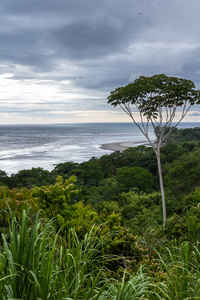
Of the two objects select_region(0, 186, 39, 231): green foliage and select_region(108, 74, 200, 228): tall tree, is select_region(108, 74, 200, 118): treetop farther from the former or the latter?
select_region(0, 186, 39, 231): green foliage

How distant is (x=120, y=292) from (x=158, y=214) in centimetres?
1470

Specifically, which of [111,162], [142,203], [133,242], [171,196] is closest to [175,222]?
[133,242]

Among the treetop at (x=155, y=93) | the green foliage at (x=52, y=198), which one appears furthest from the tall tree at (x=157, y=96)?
the green foliage at (x=52, y=198)

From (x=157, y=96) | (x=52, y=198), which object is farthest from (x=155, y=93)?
(x=52, y=198)

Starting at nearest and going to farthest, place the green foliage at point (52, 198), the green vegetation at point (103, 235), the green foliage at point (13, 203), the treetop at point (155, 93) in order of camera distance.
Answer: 1. the green vegetation at point (103, 235)
2. the green foliage at point (13, 203)
3. the green foliage at point (52, 198)
4. the treetop at point (155, 93)

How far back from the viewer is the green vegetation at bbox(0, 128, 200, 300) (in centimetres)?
189

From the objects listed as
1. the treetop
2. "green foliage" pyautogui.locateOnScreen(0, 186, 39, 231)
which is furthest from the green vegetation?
the treetop

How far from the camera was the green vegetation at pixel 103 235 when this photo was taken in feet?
6.19

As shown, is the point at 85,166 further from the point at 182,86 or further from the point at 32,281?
the point at 32,281

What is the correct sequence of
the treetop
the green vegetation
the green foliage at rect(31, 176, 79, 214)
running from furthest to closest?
the treetop → the green foliage at rect(31, 176, 79, 214) → the green vegetation

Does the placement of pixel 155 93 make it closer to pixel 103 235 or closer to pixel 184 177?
pixel 184 177

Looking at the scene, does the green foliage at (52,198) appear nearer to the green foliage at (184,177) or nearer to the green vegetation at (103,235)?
the green vegetation at (103,235)

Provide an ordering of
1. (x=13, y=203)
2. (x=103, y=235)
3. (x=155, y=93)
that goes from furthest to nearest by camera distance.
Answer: (x=155, y=93) → (x=103, y=235) → (x=13, y=203)

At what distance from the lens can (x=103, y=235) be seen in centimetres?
520
